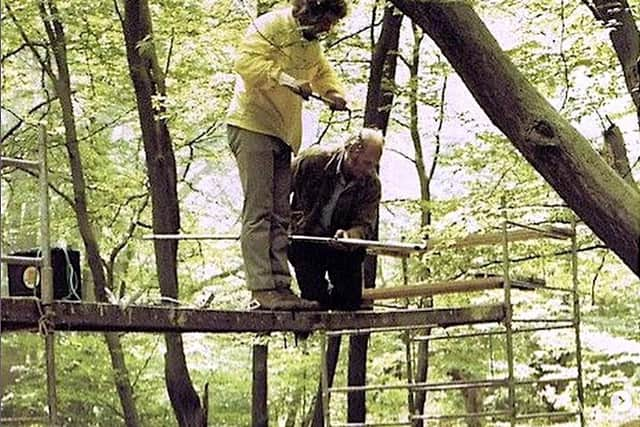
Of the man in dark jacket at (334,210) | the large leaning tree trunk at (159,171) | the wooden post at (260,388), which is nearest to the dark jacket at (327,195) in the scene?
the man in dark jacket at (334,210)

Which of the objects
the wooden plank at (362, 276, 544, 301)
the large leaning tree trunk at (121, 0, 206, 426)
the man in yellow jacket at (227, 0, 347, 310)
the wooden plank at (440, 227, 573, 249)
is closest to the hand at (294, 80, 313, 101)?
the man in yellow jacket at (227, 0, 347, 310)

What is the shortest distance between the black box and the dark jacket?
3.99 ft

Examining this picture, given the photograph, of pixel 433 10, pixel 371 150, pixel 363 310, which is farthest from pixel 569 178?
pixel 363 310

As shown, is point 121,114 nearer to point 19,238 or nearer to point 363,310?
point 19,238

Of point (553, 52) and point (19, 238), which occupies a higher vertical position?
point (553, 52)

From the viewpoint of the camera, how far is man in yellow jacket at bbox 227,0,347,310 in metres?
3.86

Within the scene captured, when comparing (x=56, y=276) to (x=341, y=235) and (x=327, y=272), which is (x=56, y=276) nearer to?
(x=341, y=235)

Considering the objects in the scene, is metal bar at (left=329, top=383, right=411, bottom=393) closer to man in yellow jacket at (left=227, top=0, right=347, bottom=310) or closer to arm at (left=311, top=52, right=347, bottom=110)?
man in yellow jacket at (left=227, top=0, right=347, bottom=310)

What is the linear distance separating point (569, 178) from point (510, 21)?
13.4ft

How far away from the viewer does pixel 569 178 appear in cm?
311

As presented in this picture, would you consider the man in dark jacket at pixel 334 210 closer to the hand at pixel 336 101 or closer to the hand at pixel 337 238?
the hand at pixel 337 238

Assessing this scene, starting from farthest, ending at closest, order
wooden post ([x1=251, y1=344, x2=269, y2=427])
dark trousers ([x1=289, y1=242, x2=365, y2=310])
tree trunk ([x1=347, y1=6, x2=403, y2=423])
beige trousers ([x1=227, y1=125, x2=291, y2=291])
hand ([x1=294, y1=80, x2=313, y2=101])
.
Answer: wooden post ([x1=251, y1=344, x2=269, y2=427]), tree trunk ([x1=347, y1=6, x2=403, y2=423]), dark trousers ([x1=289, y1=242, x2=365, y2=310]), beige trousers ([x1=227, y1=125, x2=291, y2=291]), hand ([x1=294, y1=80, x2=313, y2=101])

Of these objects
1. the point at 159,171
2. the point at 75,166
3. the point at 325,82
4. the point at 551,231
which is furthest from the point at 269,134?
the point at 75,166

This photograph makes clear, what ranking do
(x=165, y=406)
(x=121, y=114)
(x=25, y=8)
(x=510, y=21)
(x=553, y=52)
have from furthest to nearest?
(x=165, y=406), (x=121, y=114), (x=25, y=8), (x=510, y=21), (x=553, y=52)
